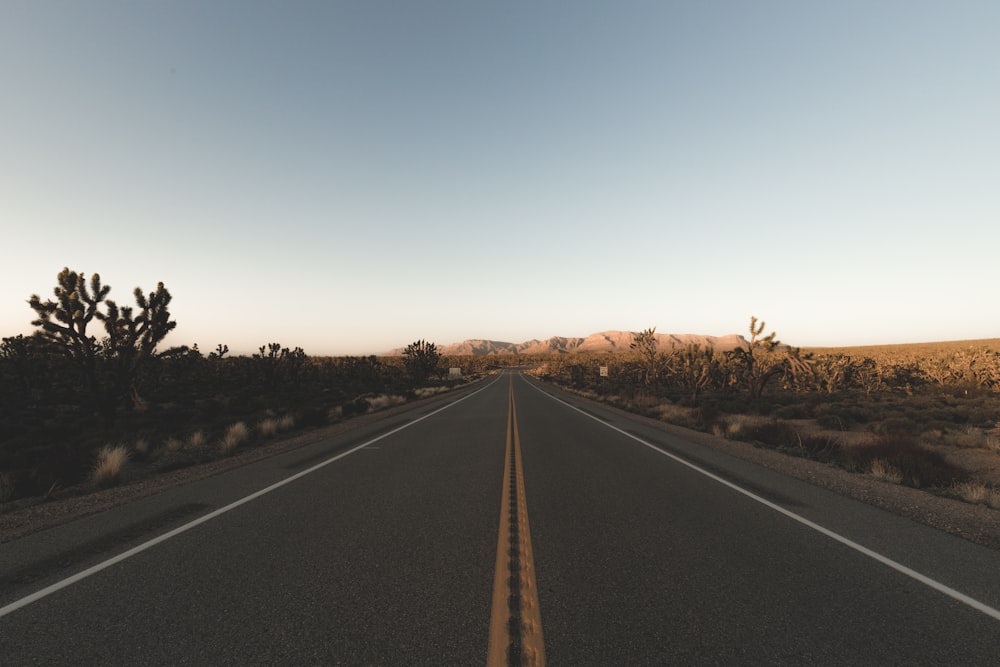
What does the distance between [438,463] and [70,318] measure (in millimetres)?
17378

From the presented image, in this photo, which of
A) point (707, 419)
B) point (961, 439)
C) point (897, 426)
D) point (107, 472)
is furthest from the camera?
point (707, 419)

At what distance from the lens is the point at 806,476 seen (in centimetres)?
814

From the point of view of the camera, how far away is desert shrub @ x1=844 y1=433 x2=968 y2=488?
7891mm

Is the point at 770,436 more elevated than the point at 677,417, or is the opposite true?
the point at 770,436

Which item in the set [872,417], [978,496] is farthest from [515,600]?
[872,417]

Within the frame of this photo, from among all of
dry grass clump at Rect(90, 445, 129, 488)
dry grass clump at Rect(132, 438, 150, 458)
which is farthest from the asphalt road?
dry grass clump at Rect(132, 438, 150, 458)

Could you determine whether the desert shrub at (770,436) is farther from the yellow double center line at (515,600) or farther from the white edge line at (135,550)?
the white edge line at (135,550)

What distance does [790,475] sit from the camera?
829 cm

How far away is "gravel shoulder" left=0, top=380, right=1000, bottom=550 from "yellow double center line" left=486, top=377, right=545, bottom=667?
223 inches

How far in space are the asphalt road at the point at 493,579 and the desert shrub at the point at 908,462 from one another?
325 centimetres

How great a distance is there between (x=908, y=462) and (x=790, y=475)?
263 cm

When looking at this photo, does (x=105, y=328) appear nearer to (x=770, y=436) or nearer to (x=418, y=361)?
(x=770, y=436)

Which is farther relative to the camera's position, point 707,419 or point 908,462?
point 707,419

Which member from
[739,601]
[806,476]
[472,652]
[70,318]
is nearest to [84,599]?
[472,652]
